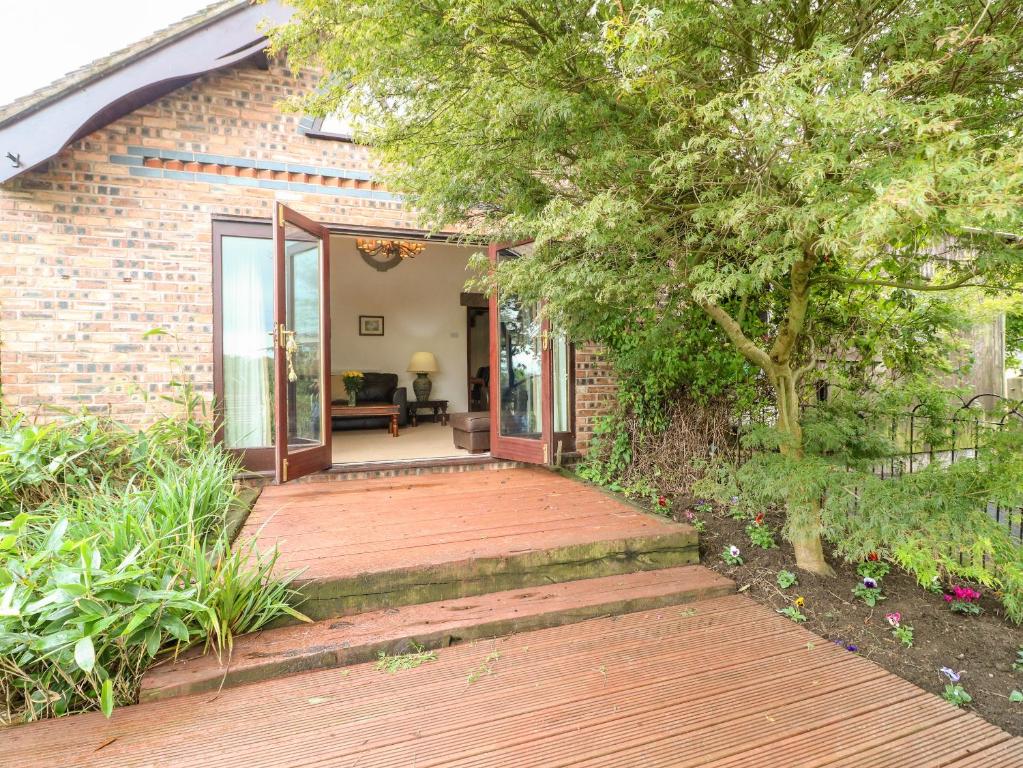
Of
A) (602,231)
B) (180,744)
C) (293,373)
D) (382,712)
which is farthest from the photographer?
(293,373)

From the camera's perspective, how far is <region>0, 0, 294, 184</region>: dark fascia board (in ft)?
11.3

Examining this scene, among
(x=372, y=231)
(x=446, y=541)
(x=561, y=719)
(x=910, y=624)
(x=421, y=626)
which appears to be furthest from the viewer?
(x=372, y=231)

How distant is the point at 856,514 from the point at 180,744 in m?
2.73

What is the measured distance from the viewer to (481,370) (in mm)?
9914

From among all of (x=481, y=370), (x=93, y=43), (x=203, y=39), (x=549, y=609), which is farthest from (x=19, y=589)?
(x=93, y=43)

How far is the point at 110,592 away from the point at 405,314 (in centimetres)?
834

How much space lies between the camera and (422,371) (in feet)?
30.6

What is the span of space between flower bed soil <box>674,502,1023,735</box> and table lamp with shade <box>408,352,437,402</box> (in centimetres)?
676

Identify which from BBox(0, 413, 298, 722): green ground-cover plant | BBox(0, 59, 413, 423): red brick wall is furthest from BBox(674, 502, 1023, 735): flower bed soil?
BBox(0, 59, 413, 423): red brick wall

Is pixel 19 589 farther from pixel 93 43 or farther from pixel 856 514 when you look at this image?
pixel 93 43

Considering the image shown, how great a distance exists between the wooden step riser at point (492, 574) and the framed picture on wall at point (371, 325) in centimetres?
763

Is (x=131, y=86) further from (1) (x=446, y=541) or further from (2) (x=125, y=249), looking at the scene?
(1) (x=446, y=541)

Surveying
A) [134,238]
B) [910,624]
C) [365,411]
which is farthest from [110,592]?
[365,411]

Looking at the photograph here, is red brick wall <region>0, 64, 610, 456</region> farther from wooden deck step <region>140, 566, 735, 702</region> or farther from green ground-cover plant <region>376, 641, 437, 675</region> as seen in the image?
green ground-cover plant <region>376, 641, 437, 675</region>
